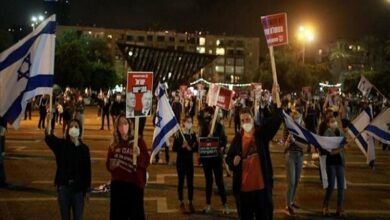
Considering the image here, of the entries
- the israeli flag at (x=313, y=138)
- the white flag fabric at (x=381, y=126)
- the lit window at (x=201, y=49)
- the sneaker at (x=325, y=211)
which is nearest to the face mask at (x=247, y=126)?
the israeli flag at (x=313, y=138)

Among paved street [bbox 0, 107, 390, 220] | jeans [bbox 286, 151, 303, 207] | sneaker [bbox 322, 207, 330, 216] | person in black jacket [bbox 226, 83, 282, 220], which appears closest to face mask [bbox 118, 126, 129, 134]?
person in black jacket [bbox 226, 83, 282, 220]

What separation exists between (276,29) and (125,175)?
162 inches

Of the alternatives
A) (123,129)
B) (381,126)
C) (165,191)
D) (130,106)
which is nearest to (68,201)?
(123,129)

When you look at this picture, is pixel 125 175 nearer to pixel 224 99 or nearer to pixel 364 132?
pixel 364 132

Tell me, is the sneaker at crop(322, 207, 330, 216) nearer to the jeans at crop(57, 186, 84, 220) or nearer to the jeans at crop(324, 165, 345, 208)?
the jeans at crop(324, 165, 345, 208)

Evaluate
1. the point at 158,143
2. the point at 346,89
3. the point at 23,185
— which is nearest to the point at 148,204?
the point at 158,143

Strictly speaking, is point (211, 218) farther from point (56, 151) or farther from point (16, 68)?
point (16, 68)

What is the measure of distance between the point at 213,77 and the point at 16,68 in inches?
6188

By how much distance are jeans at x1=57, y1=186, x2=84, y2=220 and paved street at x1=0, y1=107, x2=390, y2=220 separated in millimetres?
2141

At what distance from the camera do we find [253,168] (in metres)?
7.28

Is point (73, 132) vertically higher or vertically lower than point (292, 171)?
higher

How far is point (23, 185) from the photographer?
12.1 m

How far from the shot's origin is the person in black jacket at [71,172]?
7398mm

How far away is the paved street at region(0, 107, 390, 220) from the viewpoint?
1000 cm
